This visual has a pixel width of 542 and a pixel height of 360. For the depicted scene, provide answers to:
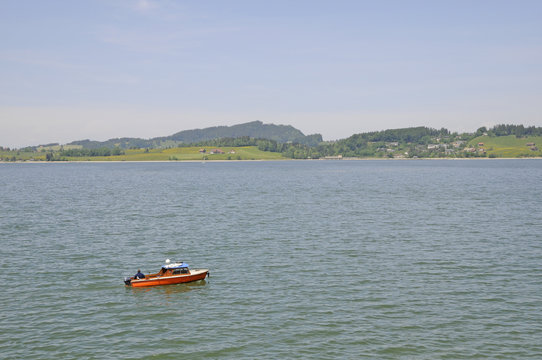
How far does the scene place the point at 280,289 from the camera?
4344 centimetres

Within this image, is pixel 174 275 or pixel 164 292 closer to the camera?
pixel 164 292

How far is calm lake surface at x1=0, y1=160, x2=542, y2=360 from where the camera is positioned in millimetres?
32094

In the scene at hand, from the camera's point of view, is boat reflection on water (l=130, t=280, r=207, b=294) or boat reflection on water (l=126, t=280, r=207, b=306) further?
boat reflection on water (l=130, t=280, r=207, b=294)

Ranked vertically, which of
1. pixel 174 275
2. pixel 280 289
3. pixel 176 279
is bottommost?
pixel 280 289

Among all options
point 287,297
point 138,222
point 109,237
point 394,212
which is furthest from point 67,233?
point 394,212

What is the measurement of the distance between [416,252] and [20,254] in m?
49.4

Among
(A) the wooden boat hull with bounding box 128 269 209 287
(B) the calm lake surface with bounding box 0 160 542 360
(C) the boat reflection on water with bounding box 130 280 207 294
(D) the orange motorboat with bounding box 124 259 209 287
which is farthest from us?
(D) the orange motorboat with bounding box 124 259 209 287

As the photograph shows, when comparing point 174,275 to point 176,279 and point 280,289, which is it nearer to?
point 176,279

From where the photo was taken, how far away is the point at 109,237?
226ft

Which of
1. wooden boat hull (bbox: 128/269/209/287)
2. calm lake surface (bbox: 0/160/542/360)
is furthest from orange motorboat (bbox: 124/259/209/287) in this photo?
calm lake surface (bbox: 0/160/542/360)

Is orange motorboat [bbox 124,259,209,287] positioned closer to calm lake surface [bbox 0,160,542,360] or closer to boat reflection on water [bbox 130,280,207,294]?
boat reflection on water [bbox 130,280,207,294]

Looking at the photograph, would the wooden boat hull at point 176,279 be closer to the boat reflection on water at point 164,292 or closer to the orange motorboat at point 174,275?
the orange motorboat at point 174,275

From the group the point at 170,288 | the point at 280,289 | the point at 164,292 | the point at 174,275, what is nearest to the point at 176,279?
the point at 174,275

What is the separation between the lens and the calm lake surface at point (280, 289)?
105 feet
